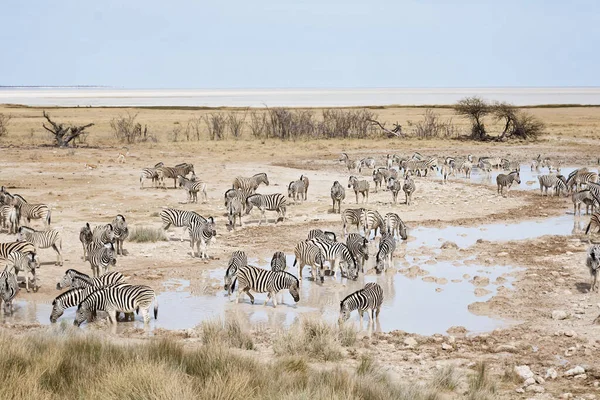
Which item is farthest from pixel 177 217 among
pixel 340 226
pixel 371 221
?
pixel 371 221

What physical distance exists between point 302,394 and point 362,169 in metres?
28.5

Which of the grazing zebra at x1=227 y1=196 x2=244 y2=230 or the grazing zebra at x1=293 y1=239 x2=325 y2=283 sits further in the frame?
the grazing zebra at x1=227 y1=196 x2=244 y2=230

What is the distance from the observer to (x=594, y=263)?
13477mm

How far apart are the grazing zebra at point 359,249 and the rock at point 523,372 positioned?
5.91 m

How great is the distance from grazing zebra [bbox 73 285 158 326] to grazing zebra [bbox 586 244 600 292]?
770 centimetres

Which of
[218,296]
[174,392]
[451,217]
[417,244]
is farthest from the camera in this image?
[451,217]

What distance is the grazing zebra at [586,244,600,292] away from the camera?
43.8 feet

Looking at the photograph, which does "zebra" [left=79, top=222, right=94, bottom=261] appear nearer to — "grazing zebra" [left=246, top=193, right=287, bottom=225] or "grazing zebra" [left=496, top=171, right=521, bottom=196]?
"grazing zebra" [left=246, top=193, right=287, bottom=225]

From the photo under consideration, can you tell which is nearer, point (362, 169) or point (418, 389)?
point (418, 389)

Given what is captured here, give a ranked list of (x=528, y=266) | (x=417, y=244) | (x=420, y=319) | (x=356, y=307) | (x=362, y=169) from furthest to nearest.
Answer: (x=362, y=169)
(x=417, y=244)
(x=528, y=266)
(x=420, y=319)
(x=356, y=307)

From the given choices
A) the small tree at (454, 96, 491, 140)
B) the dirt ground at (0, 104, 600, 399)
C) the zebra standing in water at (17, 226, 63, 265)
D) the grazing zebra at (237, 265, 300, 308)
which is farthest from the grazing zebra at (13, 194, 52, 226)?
the small tree at (454, 96, 491, 140)

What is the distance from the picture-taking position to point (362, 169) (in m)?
35.7

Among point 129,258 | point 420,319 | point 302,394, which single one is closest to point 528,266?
point 420,319

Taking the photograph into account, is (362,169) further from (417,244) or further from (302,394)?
(302,394)
